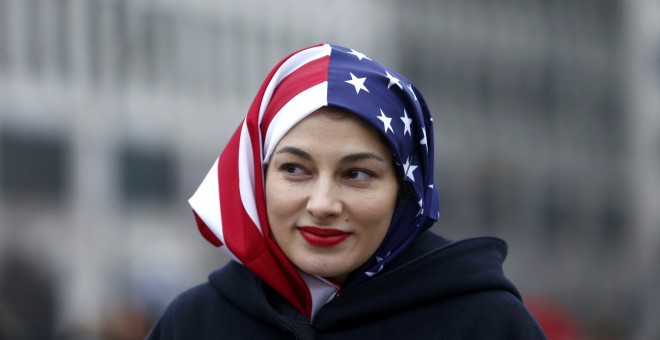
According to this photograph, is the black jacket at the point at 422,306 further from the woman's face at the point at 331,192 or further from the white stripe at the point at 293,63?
the white stripe at the point at 293,63

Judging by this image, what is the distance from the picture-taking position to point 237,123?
1764 inches

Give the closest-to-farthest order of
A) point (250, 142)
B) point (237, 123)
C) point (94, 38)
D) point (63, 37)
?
1. point (250, 142)
2. point (63, 37)
3. point (94, 38)
4. point (237, 123)

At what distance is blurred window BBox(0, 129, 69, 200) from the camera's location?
121ft

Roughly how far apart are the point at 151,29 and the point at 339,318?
1505 inches

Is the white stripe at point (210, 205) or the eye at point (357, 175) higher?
the eye at point (357, 175)

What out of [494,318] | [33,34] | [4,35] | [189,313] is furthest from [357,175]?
[33,34]

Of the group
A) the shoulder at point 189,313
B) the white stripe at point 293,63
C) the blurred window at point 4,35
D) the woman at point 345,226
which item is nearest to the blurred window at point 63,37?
the blurred window at point 4,35

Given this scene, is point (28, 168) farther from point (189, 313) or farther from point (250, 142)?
point (250, 142)

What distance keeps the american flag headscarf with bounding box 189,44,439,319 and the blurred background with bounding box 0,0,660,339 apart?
5307 mm

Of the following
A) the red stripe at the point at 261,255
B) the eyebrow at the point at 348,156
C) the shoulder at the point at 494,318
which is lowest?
the shoulder at the point at 494,318

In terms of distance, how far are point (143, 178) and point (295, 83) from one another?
37510mm

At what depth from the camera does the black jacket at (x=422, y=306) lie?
3.73 meters

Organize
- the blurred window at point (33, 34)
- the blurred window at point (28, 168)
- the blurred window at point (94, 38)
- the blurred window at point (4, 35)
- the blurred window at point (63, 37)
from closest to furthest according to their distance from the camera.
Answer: the blurred window at point (28, 168)
the blurred window at point (4, 35)
the blurred window at point (33, 34)
the blurred window at point (63, 37)
the blurred window at point (94, 38)

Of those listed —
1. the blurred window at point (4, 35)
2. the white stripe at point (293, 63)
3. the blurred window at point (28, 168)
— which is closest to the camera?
the white stripe at point (293, 63)
